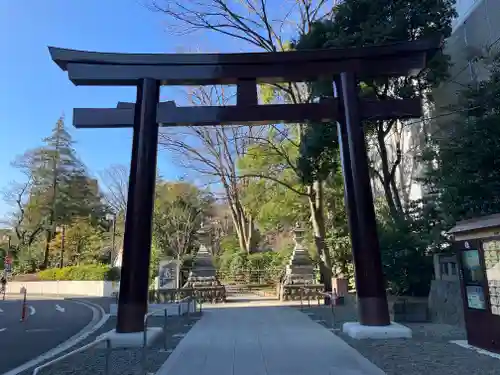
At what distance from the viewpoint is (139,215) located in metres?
7.84

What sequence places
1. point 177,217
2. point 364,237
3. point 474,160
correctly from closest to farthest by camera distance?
point 364,237
point 474,160
point 177,217

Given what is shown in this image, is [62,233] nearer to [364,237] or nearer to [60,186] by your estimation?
[60,186]

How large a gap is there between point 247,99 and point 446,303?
22.6 ft

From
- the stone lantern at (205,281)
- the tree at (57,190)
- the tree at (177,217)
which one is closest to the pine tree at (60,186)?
the tree at (57,190)

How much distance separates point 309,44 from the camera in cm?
1429

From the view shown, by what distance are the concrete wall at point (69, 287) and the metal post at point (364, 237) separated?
85.8 feet

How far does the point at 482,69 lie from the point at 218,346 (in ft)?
38.2

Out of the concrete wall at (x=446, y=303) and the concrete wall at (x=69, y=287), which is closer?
the concrete wall at (x=446, y=303)

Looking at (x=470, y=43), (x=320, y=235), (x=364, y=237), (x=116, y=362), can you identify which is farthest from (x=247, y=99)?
(x=320, y=235)

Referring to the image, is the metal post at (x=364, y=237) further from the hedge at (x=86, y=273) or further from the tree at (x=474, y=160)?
the hedge at (x=86, y=273)

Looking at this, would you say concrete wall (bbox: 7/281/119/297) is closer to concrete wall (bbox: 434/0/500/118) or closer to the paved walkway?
the paved walkway

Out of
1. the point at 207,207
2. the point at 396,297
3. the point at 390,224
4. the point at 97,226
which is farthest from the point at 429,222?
the point at 97,226

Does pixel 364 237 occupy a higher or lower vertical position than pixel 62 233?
lower

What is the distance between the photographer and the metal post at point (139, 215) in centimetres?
739
